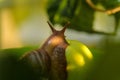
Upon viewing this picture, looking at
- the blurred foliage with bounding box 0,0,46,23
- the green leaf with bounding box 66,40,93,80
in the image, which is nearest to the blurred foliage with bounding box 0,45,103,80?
the green leaf with bounding box 66,40,93,80

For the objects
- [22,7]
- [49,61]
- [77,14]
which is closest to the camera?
[49,61]

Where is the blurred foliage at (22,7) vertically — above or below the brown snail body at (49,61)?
below

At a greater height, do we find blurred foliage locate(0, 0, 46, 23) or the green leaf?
the green leaf

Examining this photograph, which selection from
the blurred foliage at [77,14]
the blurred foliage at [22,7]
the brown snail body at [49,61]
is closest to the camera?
the brown snail body at [49,61]

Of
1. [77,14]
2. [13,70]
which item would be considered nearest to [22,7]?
[77,14]

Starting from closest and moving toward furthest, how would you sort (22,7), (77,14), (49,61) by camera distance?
(49,61) → (77,14) → (22,7)

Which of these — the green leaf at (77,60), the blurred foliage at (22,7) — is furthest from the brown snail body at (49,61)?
the blurred foliage at (22,7)

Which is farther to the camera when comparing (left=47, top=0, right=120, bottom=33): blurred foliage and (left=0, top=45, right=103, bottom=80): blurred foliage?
(left=47, top=0, right=120, bottom=33): blurred foliage

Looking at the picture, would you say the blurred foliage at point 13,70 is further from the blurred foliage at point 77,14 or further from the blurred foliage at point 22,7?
the blurred foliage at point 22,7

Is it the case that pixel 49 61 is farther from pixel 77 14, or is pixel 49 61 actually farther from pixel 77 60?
pixel 77 14

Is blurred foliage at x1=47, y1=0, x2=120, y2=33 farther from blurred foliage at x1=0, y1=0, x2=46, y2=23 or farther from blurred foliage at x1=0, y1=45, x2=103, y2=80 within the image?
blurred foliage at x1=0, y1=45, x2=103, y2=80
